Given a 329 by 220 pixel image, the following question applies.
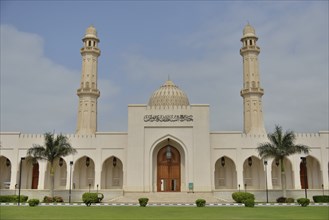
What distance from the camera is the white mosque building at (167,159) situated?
34.0m

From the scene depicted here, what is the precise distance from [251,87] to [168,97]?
7.69 m

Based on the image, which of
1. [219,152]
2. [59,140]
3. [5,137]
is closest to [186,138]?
[219,152]

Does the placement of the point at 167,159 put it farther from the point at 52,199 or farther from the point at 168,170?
the point at 52,199

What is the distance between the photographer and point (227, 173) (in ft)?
120

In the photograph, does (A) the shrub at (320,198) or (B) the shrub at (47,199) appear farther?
(A) the shrub at (320,198)

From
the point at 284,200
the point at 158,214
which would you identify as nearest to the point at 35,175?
the point at 284,200

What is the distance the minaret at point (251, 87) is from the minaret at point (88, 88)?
13817 mm

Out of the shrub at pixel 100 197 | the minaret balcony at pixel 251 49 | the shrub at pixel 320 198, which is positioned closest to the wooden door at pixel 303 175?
the shrub at pixel 320 198

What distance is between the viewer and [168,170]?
116 ft

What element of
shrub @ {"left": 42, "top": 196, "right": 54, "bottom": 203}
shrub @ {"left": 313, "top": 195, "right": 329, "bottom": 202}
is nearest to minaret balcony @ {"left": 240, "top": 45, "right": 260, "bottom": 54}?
shrub @ {"left": 313, "top": 195, "right": 329, "bottom": 202}

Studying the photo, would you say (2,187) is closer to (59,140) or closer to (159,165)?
(59,140)

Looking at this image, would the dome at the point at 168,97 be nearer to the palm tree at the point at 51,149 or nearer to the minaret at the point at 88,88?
the minaret at the point at 88,88

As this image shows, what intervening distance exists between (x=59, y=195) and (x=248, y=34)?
2266 centimetres

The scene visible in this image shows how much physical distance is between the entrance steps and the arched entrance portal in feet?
9.76
